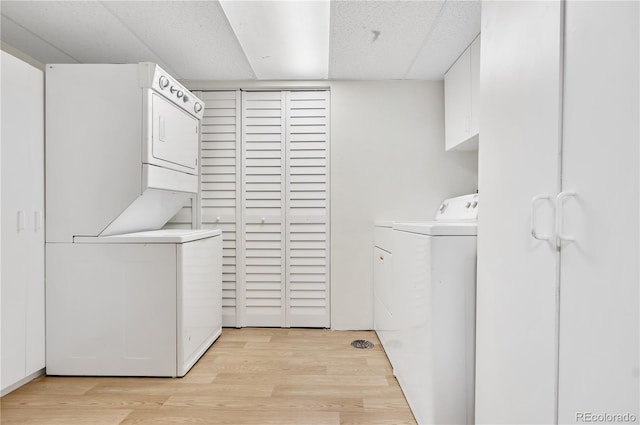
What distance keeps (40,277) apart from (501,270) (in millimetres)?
2495

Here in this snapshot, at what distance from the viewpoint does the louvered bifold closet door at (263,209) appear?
3.11 m

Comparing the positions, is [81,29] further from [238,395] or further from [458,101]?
[458,101]

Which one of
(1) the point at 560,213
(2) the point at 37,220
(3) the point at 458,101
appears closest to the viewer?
(1) the point at 560,213

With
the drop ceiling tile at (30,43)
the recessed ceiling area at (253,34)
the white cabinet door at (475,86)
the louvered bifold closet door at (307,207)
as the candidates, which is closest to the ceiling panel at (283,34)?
the recessed ceiling area at (253,34)

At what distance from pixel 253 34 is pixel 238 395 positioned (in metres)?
2.22

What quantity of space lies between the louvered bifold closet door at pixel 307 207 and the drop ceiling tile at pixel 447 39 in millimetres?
869

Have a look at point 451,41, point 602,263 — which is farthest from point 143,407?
point 451,41

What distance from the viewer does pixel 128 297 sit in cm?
213

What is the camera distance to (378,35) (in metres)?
2.27

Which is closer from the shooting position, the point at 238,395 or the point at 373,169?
the point at 238,395

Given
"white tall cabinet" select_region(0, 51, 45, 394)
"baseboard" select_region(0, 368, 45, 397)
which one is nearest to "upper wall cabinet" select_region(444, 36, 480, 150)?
"white tall cabinet" select_region(0, 51, 45, 394)
